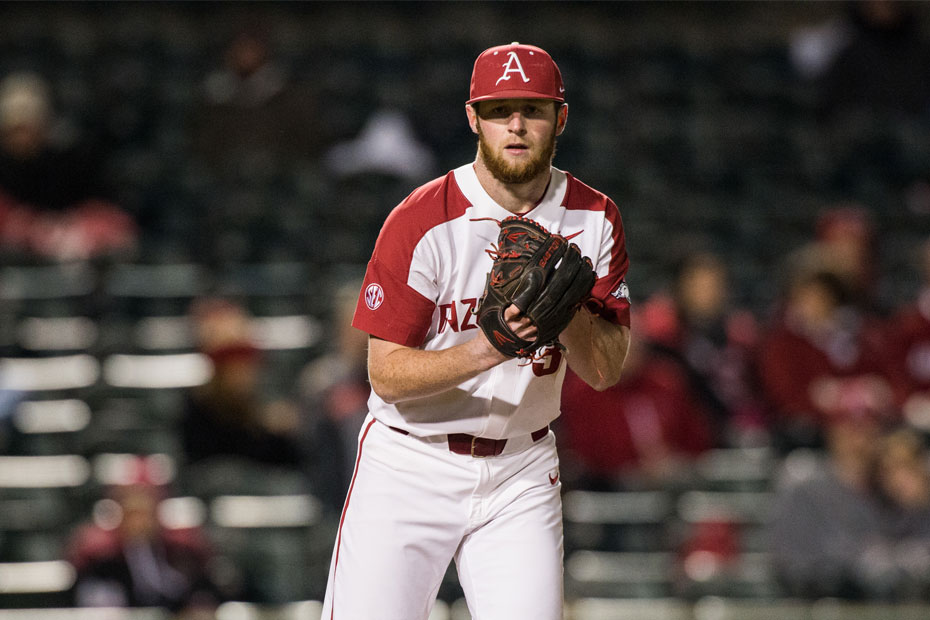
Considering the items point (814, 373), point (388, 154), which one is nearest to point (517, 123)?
point (814, 373)

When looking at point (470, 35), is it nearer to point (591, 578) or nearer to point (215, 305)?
point (215, 305)

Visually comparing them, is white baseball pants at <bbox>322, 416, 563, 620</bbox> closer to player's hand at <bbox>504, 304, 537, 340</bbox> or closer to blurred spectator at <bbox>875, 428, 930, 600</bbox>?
Answer: player's hand at <bbox>504, 304, 537, 340</bbox>

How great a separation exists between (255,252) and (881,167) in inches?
177

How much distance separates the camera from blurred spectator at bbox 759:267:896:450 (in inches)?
258

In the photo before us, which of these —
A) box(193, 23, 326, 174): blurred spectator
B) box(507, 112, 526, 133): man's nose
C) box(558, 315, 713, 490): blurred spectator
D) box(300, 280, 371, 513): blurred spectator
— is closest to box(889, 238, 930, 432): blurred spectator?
box(558, 315, 713, 490): blurred spectator

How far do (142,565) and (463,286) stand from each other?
131 inches

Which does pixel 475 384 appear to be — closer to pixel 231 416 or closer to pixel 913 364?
pixel 231 416

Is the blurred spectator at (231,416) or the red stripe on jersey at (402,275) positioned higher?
the red stripe on jersey at (402,275)

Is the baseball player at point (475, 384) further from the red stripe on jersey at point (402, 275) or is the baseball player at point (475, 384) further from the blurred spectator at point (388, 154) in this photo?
the blurred spectator at point (388, 154)

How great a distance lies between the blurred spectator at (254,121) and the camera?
8.54 meters

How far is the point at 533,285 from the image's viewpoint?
8.48ft

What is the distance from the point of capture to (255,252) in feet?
25.3

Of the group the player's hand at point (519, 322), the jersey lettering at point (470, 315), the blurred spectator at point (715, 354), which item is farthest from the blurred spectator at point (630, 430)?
the player's hand at point (519, 322)

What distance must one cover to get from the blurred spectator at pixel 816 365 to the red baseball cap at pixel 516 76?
403 centimetres
